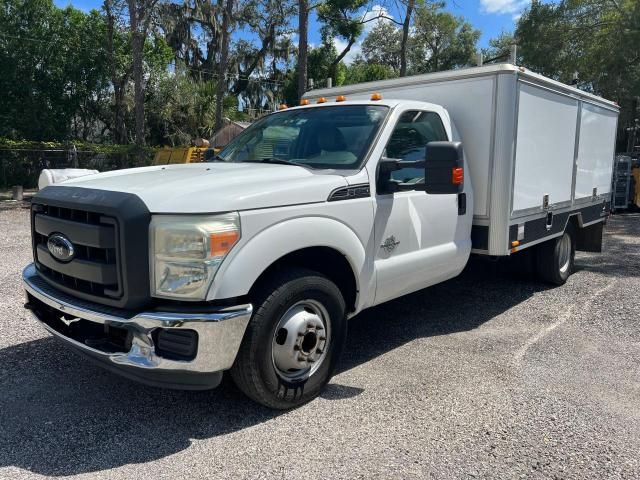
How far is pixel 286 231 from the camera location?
3295 mm

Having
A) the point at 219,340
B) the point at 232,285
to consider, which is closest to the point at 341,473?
the point at 219,340

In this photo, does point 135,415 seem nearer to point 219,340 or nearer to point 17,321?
point 219,340

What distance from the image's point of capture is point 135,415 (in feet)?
11.4

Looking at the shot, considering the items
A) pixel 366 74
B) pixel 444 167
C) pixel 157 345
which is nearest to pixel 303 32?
pixel 444 167

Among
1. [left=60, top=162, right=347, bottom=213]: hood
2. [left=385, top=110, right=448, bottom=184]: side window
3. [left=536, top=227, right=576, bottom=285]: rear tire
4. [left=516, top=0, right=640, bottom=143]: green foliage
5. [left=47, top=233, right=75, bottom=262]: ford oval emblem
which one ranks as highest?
[left=516, top=0, right=640, bottom=143]: green foliage

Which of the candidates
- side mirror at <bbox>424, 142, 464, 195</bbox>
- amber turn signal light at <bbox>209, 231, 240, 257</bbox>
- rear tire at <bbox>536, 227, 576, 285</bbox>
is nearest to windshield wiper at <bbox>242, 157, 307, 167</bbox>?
side mirror at <bbox>424, 142, 464, 195</bbox>

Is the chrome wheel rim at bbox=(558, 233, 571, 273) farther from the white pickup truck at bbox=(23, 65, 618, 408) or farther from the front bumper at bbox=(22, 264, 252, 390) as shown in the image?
the front bumper at bbox=(22, 264, 252, 390)

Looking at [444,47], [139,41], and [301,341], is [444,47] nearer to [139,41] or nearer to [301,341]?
[139,41]

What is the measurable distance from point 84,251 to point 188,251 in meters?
0.76

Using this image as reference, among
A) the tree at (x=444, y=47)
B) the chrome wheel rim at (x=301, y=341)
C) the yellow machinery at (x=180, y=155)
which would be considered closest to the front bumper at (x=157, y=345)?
the chrome wheel rim at (x=301, y=341)

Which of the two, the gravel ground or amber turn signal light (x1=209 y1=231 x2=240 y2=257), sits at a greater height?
amber turn signal light (x1=209 y1=231 x2=240 y2=257)

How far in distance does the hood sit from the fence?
58.7 feet

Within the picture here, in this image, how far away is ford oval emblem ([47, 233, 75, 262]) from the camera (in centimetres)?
330

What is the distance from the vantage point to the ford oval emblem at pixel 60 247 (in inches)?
130
